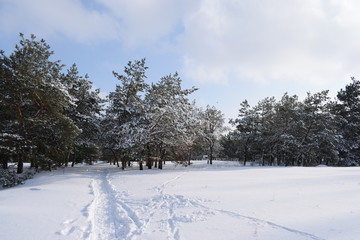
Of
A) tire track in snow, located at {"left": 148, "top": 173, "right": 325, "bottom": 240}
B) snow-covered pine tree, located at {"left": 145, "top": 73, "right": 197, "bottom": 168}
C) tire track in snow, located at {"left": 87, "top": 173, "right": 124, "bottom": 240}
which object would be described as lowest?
tire track in snow, located at {"left": 87, "top": 173, "right": 124, "bottom": 240}

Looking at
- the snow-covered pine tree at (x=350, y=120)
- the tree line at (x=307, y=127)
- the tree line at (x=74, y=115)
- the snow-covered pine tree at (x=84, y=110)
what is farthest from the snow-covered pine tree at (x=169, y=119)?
the snow-covered pine tree at (x=350, y=120)

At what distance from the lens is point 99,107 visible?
24.7 metres

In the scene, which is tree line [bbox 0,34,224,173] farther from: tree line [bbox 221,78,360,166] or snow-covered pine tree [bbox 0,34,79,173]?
tree line [bbox 221,78,360,166]

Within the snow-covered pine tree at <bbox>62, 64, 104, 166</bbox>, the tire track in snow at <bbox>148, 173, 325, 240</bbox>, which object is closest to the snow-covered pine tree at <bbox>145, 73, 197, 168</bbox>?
the snow-covered pine tree at <bbox>62, 64, 104, 166</bbox>

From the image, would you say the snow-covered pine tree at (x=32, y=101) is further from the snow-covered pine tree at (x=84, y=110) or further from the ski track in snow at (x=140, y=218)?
the ski track in snow at (x=140, y=218)

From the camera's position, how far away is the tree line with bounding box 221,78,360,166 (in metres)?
29.5

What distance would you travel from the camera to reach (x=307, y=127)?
3055 centimetres

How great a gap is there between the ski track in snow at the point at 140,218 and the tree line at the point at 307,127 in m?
26.9

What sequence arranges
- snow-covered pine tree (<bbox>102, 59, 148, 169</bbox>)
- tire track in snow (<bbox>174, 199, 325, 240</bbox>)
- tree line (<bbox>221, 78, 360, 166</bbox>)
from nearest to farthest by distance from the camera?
tire track in snow (<bbox>174, 199, 325, 240</bbox>), snow-covered pine tree (<bbox>102, 59, 148, 169</bbox>), tree line (<bbox>221, 78, 360, 166</bbox>)

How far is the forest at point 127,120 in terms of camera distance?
599 inches

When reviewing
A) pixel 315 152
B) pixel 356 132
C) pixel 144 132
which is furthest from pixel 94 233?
pixel 356 132

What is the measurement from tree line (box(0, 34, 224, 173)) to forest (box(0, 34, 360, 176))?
6 cm

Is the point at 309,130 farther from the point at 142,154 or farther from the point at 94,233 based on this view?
the point at 94,233

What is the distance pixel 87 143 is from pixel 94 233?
18574mm
